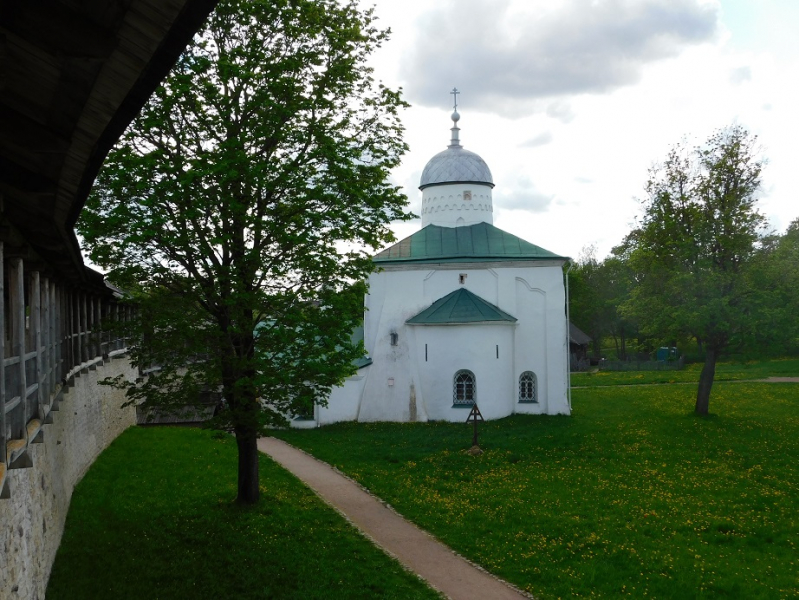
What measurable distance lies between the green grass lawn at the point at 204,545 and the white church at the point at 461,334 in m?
9.79

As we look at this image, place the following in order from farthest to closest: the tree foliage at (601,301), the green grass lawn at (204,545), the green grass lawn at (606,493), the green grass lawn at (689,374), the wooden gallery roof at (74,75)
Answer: the tree foliage at (601,301) < the green grass lawn at (689,374) < the green grass lawn at (606,493) < the green grass lawn at (204,545) < the wooden gallery roof at (74,75)

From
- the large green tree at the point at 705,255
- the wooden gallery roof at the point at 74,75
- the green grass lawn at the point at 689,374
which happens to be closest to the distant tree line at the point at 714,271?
the large green tree at the point at 705,255

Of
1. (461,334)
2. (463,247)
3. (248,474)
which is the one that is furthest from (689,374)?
(248,474)

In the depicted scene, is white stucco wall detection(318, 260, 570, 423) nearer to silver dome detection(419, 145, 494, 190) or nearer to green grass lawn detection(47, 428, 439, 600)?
silver dome detection(419, 145, 494, 190)

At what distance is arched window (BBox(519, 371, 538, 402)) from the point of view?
27531 mm

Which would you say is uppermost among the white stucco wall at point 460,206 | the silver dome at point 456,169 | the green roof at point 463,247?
the silver dome at point 456,169

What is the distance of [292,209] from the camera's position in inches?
513

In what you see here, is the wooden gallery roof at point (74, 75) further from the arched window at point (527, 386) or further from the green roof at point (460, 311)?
the arched window at point (527, 386)

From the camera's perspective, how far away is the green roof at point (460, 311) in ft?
86.0

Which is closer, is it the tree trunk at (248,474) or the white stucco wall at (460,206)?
the tree trunk at (248,474)

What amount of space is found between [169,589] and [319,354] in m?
4.76

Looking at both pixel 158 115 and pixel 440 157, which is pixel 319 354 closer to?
pixel 158 115

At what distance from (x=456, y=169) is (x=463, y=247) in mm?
4066

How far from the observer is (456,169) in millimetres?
30781
